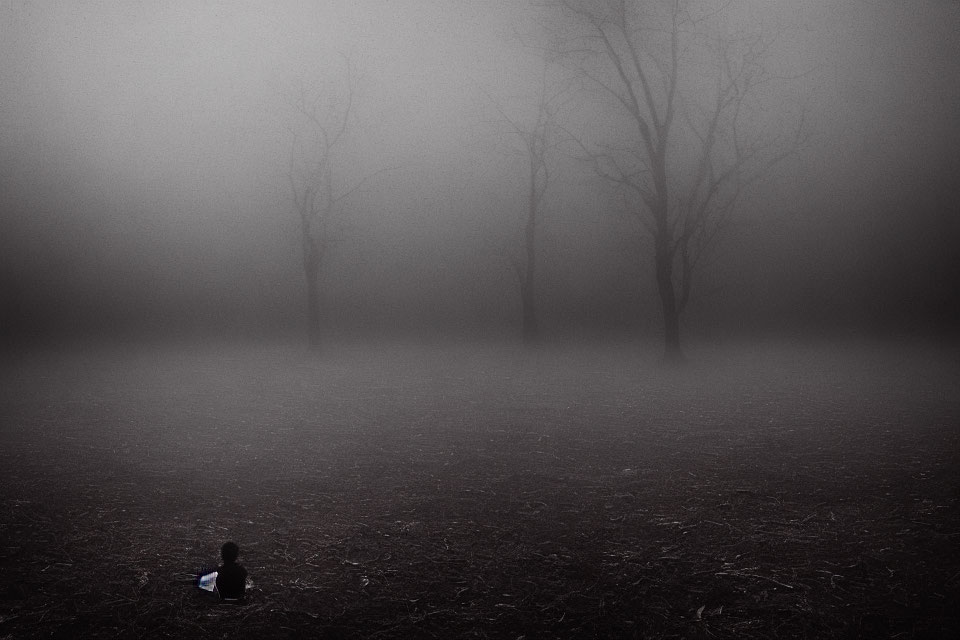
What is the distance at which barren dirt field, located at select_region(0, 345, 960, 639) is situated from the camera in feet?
11.1

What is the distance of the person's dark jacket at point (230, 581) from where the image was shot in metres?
3.49

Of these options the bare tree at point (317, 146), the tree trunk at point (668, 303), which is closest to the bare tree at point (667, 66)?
the tree trunk at point (668, 303)

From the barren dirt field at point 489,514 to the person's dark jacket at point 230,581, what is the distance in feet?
0.38

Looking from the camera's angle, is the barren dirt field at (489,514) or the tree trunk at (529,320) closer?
the barren dirt field at (489,514)

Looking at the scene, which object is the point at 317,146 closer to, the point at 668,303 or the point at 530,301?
the point at 530,301

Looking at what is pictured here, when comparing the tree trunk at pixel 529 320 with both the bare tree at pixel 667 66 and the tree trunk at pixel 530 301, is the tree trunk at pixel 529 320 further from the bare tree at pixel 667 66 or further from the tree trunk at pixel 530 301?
the bare tree at pixel 667 66

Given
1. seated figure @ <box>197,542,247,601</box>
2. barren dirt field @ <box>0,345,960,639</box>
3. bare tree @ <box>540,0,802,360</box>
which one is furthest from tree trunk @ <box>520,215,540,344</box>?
seated figure @ <box>197,542,247,601</box>

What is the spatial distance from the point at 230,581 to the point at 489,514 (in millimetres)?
2122

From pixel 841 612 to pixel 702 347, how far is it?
18.1m

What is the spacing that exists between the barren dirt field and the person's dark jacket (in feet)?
0.38

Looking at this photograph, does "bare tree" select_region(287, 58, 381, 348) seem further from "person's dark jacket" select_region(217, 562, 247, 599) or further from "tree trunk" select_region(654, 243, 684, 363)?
"person's dark jacket" select_region(217, 562, 247, 599)

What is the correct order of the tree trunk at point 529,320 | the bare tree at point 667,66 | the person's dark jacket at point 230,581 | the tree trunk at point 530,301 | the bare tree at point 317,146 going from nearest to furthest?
1. the person's dark jacket at point 230,581
2. the bare tree at point 667,66
3. the bare tree at point 317,146
4. the tree trunk at point 529,320
5. the tree trunk at point 530,301

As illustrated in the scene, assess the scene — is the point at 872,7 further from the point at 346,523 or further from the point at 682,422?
the point at 346,523

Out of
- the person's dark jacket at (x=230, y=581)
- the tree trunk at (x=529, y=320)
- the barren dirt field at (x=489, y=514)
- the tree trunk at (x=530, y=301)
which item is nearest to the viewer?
the barren dirt field at (x=489, y=514)
